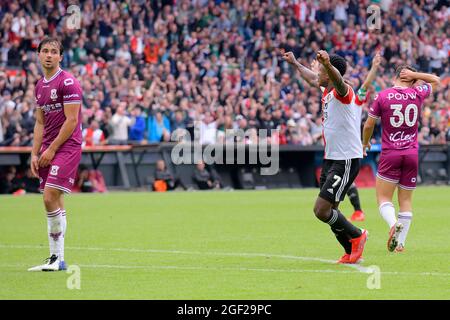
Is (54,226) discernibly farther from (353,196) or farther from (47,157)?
(353,196)

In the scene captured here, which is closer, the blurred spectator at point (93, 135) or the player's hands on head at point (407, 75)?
the player's hands on head at point (407, 75)

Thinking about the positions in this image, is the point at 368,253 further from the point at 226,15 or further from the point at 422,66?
the point at 422,66

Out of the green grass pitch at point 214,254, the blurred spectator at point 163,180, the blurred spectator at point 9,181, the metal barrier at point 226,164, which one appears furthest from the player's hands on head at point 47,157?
the blurred spectator at point 163,180

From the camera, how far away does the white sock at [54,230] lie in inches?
448

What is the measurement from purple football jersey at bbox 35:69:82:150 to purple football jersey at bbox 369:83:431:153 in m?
4.21

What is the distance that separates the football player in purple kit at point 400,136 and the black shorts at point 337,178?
1385 mm

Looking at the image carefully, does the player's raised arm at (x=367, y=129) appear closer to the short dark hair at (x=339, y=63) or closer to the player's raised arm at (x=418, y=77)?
the player's raised arm at (x=418, y=77)

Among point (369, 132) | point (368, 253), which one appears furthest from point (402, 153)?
point (368, 253)

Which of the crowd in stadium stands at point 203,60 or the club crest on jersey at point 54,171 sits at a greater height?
the club crest on jersey at point 54,171

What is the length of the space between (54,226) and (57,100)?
1.41 m

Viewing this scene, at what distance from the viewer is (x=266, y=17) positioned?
127ft

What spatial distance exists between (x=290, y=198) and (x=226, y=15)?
12759 millimetres

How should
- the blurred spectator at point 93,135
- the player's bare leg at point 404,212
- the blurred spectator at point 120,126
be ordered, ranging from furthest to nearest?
1. the blurred spectator at point 120,126
2. the blurred spectator at point 93,135
3. the player's bare leg at point 404,212

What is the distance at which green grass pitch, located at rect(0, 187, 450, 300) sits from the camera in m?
9.65
